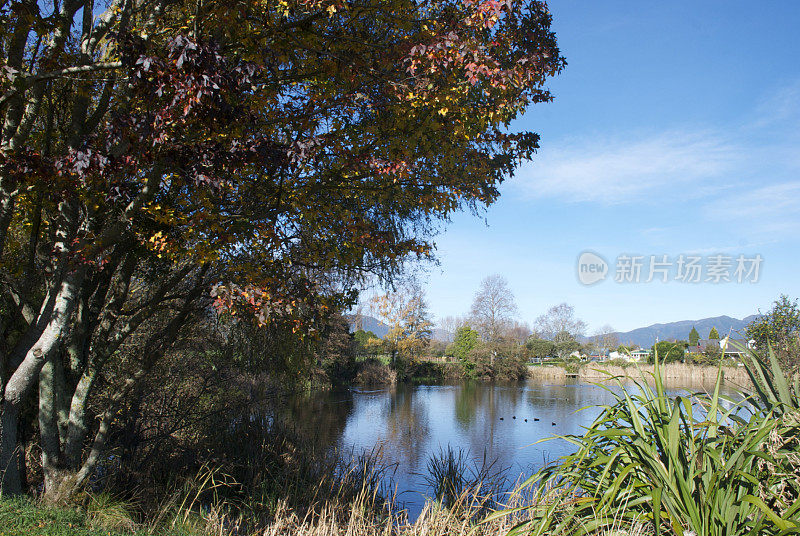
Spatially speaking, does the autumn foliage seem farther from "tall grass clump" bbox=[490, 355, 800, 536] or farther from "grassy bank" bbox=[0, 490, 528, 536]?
"tall grass clump" bbox=[490, 355, 800, 536]

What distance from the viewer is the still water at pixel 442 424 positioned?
11672 millimetres

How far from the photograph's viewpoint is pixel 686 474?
3143 millimetres

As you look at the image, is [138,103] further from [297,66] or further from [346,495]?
[346,495]

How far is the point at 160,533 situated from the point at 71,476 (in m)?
1.46

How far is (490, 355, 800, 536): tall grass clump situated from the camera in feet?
9.50

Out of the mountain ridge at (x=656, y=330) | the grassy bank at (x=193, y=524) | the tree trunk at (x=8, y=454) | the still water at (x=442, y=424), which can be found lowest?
the still water at (x=442, y=424)

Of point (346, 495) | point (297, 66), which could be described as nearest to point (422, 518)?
point (346, 495)

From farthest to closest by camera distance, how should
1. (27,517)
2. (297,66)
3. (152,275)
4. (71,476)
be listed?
(152,275)
(71,476)
(297,66)
(27,517)

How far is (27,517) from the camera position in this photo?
4.07 meters

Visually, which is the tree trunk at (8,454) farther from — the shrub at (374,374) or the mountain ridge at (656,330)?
the shrub at (374,374)

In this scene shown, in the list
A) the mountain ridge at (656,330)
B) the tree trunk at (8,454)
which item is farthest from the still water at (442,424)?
the tree trunk at (8,454)

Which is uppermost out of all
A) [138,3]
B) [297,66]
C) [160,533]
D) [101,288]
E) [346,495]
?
[138,3]

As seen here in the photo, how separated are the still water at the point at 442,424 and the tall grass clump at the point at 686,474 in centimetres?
386

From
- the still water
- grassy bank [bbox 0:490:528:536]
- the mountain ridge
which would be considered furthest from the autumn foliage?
the still water
